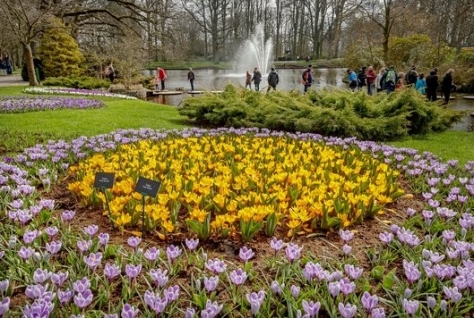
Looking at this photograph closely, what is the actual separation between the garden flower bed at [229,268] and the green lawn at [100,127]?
12.5ft

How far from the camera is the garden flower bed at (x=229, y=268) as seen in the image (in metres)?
2.29

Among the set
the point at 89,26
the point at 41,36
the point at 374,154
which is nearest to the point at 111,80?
the point at 41,36

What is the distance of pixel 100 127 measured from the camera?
955 centimetres

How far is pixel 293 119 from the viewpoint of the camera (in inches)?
358

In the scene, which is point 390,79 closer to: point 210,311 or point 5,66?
point 210,311

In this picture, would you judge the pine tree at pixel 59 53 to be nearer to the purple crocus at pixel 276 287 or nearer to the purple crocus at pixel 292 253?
the purple crocus at pixel 292 253

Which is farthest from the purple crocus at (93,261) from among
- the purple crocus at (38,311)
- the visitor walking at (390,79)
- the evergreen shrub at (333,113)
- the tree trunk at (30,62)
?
the tree trunk at (30,62)

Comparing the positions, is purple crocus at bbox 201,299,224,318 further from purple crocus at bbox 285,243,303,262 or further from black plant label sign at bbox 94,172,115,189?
black plant label sign at bbox 94,172,115,189

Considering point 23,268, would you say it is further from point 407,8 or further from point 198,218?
point 407,8

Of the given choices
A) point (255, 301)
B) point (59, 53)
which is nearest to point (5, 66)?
point (59, 53)

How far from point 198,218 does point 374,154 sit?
3.83 m

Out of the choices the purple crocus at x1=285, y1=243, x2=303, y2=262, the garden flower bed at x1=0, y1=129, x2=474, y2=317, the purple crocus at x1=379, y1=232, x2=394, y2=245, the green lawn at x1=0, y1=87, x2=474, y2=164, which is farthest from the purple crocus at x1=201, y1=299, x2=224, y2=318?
the green lawn at x1=0, y1=87, x2=474, y2=164

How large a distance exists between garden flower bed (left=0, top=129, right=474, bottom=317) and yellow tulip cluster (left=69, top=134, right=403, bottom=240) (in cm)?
11

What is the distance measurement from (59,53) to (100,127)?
17.6 meters
